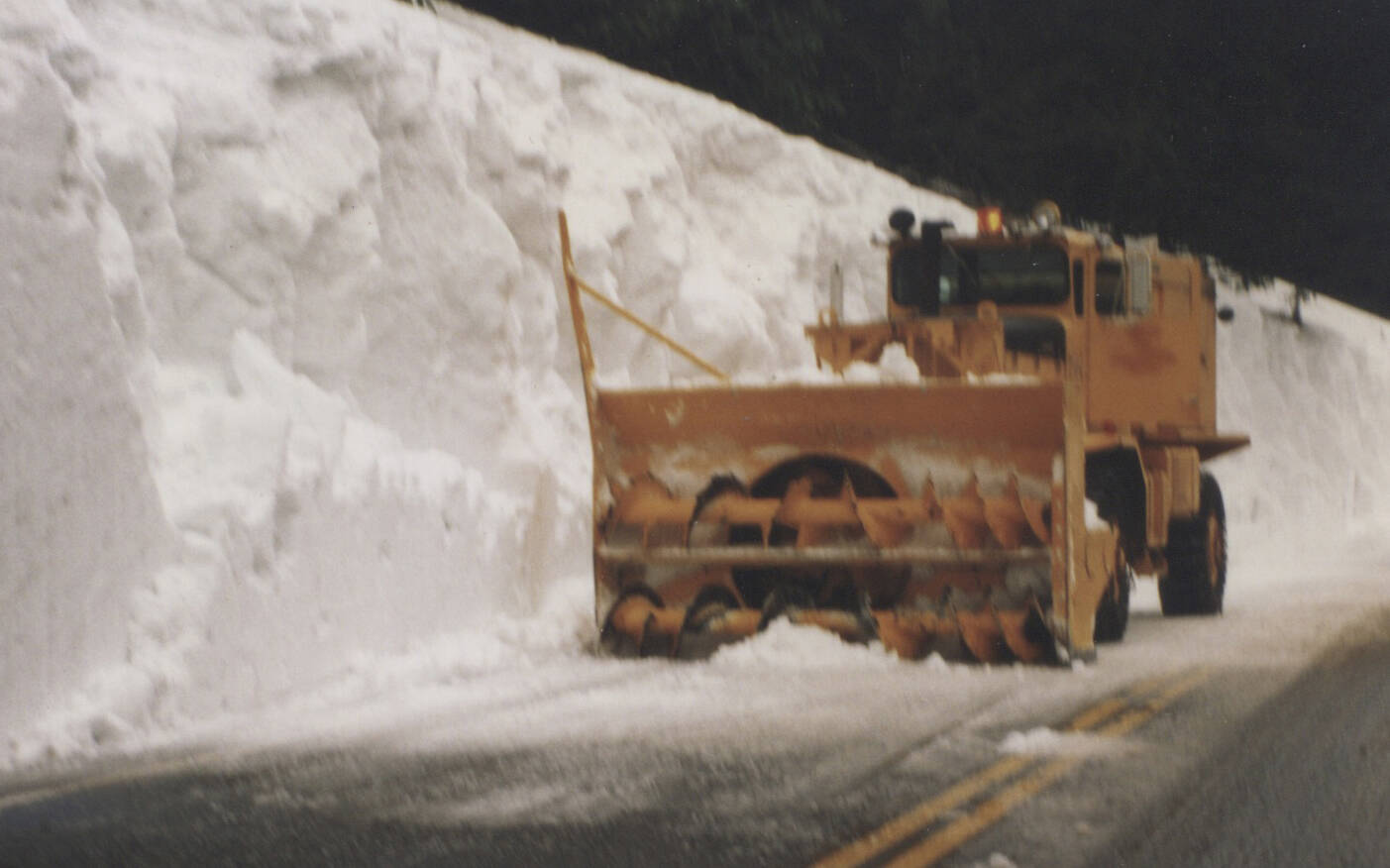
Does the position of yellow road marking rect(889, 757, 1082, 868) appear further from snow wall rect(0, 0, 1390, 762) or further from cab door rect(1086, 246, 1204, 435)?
cab door rect(1086, 246, 1204, 435)

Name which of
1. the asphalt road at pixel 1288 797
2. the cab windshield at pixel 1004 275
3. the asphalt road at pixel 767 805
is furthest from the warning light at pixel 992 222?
the asphalt road at pixel 767 805

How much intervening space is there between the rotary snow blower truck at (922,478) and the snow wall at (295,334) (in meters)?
1.21

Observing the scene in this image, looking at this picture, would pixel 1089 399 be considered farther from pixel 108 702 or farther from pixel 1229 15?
pixel 1229 15

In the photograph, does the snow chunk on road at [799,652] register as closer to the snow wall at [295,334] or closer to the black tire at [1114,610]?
the snow wall at [295,334]

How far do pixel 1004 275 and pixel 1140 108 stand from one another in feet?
77.9

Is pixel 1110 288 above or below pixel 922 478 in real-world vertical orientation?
above

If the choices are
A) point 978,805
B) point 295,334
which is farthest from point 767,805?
point 295,334

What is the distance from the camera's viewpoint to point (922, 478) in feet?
32.2

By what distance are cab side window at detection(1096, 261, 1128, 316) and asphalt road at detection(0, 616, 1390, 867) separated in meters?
4.91

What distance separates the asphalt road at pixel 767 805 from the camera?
5074mm

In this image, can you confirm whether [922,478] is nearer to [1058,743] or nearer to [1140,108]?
[1058,743]

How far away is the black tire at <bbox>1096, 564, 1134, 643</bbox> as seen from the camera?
424 inches

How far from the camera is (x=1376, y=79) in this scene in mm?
36750

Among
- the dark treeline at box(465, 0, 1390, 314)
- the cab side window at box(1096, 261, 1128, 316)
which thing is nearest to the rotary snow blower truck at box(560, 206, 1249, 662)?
the cab side window at box(1096, 261, 1128, 316)
